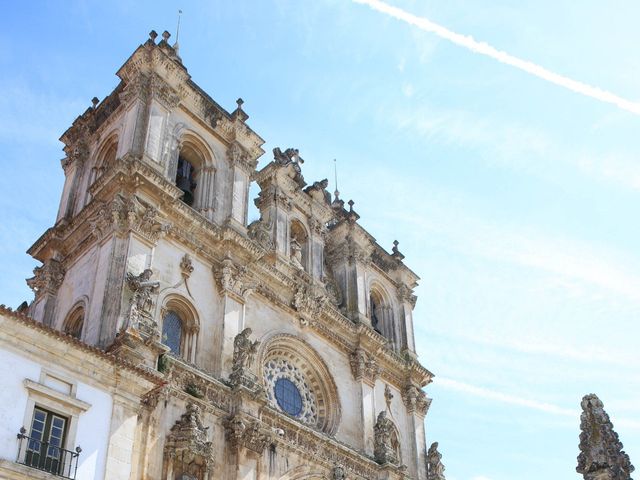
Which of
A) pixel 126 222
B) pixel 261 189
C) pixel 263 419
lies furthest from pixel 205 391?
pixel 261 189

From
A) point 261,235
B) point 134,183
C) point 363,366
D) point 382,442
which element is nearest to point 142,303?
point 134,183

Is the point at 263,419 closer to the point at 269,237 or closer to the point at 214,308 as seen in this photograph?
the point at 214,308

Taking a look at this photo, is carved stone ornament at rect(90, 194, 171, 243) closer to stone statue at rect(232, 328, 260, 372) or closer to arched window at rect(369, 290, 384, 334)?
stone statue at rect(232, 328, 260, 372)

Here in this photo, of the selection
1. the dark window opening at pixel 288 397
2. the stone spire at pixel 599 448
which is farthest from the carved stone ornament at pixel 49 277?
the stone spire at pixel 599 448

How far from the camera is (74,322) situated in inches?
942

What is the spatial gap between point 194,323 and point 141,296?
3.20m

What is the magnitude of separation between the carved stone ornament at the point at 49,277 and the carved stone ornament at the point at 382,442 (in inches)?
499

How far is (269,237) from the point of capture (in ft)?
99.0

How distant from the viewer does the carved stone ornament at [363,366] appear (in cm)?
3022

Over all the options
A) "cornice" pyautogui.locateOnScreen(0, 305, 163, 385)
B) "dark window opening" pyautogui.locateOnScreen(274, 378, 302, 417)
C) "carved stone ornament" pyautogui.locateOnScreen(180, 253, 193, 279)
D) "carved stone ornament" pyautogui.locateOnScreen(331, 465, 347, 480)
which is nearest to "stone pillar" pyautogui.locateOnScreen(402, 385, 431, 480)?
"carved stone ornament" pyautogui.locateOnScreen(331, 465, 347, 480)

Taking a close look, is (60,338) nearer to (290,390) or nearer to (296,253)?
(290,390)

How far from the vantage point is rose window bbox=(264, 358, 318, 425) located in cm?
2686

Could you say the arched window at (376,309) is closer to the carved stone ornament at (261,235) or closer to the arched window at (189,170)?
the carved stone ornament at (261,235)

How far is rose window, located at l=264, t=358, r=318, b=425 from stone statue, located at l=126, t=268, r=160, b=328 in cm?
633
